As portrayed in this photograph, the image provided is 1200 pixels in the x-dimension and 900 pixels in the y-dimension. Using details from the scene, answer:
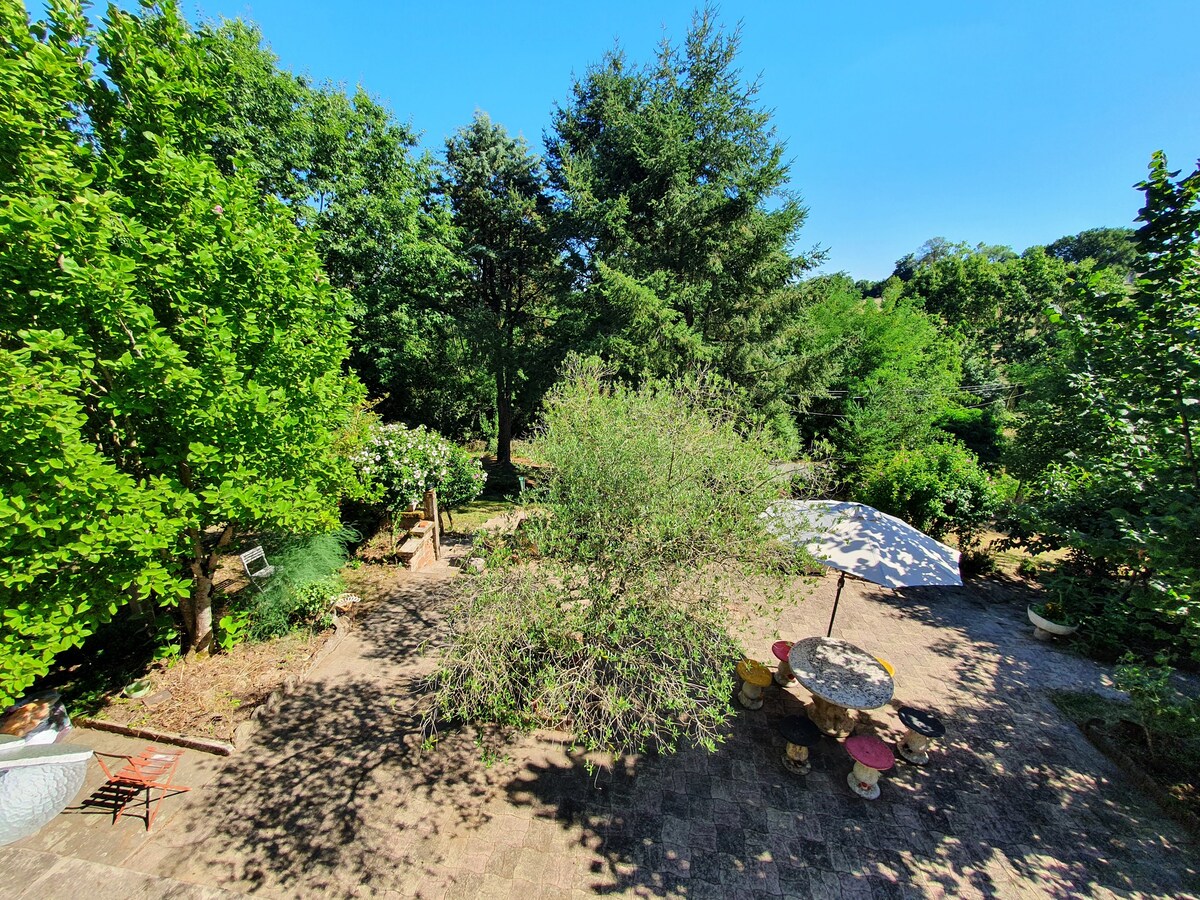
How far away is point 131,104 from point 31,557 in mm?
5239

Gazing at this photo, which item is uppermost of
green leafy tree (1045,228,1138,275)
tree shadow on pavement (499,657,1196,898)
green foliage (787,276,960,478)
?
green leafy tree (1045,228,1138,275)

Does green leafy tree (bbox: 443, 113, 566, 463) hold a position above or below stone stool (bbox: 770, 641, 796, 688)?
above

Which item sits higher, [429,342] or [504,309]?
[504,309]

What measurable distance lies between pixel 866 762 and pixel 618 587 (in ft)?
11.8

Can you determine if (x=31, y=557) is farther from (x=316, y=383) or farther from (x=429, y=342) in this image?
(x=429, y=342)

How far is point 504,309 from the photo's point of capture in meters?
20.7

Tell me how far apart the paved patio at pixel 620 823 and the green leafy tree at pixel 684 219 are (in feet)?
33.6

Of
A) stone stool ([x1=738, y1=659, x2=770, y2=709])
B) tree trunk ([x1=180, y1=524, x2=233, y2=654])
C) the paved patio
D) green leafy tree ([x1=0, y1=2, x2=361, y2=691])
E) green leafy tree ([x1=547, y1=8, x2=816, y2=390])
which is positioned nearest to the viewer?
green leafy tree ([x1=0, y1=2, x2=361, y2=691])

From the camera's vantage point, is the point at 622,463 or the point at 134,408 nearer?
the point at 134,408

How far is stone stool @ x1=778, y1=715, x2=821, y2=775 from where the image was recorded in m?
5.70

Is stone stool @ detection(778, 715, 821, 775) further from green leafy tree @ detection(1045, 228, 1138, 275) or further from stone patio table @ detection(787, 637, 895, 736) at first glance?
green leafy tree @ detection(1045, 228, 1138, 275)

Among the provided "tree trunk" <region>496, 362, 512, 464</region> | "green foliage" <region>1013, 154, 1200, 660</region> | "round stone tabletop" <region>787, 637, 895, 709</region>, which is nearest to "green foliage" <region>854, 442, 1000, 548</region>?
"green foliage" <region>1013, 154, 1200, 660</region>

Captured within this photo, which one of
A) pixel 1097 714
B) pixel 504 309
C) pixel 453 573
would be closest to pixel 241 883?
pixel 453 573

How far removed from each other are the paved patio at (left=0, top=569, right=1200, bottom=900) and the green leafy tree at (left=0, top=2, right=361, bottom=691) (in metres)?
2.45
